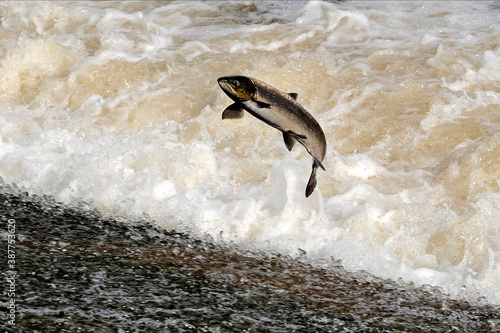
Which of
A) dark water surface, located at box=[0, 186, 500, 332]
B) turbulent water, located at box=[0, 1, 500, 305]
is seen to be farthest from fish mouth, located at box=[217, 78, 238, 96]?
turbulent water, located at box=[0, 1, 500, 305]

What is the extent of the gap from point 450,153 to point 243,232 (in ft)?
6.92

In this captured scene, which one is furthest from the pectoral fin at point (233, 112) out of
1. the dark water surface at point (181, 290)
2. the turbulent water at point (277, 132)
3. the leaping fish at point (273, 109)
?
the turbulent water at point (277, 132)

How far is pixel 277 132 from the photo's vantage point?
5934 mm

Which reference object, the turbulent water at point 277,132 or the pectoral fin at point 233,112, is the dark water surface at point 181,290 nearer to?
the turbulent water at point 277,132

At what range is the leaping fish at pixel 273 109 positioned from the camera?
7.99ft

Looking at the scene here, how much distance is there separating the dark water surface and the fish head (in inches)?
40.3

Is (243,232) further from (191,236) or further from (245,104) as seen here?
(245,104)

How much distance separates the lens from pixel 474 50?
726 cm

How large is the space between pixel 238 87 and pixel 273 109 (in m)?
0.18

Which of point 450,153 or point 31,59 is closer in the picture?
point 450,153

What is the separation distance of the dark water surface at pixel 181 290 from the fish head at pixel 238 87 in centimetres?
102

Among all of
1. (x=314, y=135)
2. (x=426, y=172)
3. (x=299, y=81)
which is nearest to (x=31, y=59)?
(x=299, y=81)

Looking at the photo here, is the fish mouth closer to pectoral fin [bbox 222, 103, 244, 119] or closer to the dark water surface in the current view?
pectoral fin [bbox 222, 103, 244, 119]

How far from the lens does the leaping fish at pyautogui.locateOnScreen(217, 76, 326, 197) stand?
7.99 ft
